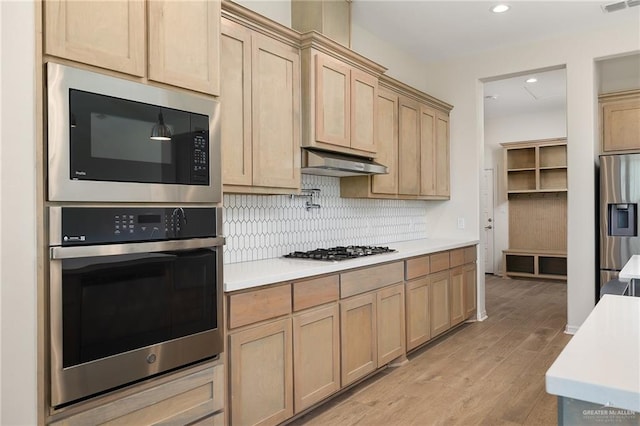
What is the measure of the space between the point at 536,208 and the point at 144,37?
737 cm

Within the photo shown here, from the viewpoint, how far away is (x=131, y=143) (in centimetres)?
170

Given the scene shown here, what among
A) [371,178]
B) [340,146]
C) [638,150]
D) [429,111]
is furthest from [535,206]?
[340,146]

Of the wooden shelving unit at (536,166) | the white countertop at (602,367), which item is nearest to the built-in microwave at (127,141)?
the white countertop at (602,367)

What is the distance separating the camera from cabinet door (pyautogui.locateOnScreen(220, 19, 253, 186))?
8.11 ft

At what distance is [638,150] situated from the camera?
4.70m

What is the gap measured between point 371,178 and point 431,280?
1.06 meters

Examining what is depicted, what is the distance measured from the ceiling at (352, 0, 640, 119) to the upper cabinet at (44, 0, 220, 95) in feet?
6.93

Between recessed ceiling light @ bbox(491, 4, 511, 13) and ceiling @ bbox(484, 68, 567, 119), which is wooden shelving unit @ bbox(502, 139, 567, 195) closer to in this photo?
ceiling @ bbox(484, 68, 567, 119)

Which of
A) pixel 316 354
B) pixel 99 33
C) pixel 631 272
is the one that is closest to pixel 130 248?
pixel 99 33

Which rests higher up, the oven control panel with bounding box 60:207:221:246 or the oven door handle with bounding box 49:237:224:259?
the oven control panel with bounding box 60:207:221:246

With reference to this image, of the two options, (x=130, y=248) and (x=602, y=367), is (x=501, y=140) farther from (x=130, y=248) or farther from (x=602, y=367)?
(x=602, y=367)

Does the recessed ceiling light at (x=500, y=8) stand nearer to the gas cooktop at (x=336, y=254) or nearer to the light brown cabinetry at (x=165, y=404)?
the gas cooktop at (x=336, y=254)

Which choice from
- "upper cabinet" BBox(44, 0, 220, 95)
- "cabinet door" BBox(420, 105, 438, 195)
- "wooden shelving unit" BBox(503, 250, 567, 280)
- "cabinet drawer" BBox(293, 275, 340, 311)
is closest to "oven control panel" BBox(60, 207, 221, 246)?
"upper cabinet" BBox(44, 0, 220, 95)

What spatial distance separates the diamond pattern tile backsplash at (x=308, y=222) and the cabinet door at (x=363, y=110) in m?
0.47
